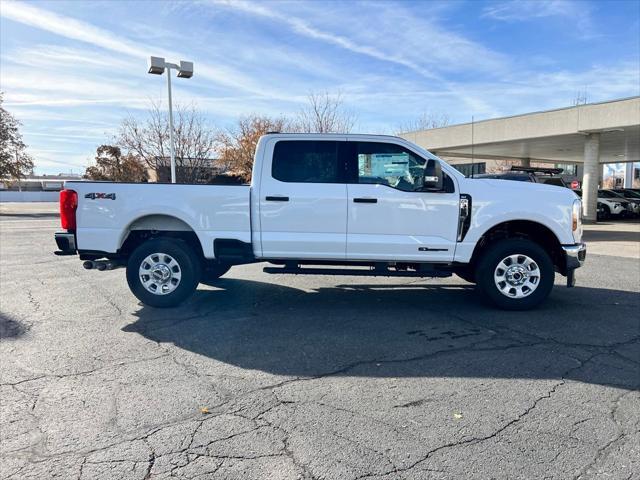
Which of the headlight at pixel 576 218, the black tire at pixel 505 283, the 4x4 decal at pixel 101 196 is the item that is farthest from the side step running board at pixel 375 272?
the 4x4 decal at pixel 101 196

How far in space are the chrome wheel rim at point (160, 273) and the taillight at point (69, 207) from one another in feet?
3.48

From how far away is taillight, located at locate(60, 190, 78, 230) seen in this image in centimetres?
605

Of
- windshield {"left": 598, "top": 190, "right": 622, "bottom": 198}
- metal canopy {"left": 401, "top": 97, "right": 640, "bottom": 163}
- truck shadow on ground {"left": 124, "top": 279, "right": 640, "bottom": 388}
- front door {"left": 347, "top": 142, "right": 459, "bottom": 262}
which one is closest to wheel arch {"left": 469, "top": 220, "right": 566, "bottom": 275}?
front door {"left": 347, "top": 142, "right": 459, "bottom": 262}

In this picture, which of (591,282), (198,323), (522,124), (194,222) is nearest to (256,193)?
(194,222)

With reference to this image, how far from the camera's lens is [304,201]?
6.00 meters

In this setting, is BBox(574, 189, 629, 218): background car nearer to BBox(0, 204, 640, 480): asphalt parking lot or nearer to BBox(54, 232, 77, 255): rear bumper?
BBox(0, 204, 640, 480): asphalt parking lot

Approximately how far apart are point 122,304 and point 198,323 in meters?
1.60

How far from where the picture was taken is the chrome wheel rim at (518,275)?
6027 mm

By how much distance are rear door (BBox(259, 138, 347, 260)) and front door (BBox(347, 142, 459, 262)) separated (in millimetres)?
171

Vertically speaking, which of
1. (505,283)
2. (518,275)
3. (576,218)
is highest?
(576,218)

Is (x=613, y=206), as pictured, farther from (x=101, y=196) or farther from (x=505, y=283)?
(x=101, y=196)

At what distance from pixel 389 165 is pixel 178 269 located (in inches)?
121

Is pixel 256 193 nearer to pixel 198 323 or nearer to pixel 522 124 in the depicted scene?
pixel 198 323

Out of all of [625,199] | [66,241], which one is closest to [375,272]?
[66,241]
